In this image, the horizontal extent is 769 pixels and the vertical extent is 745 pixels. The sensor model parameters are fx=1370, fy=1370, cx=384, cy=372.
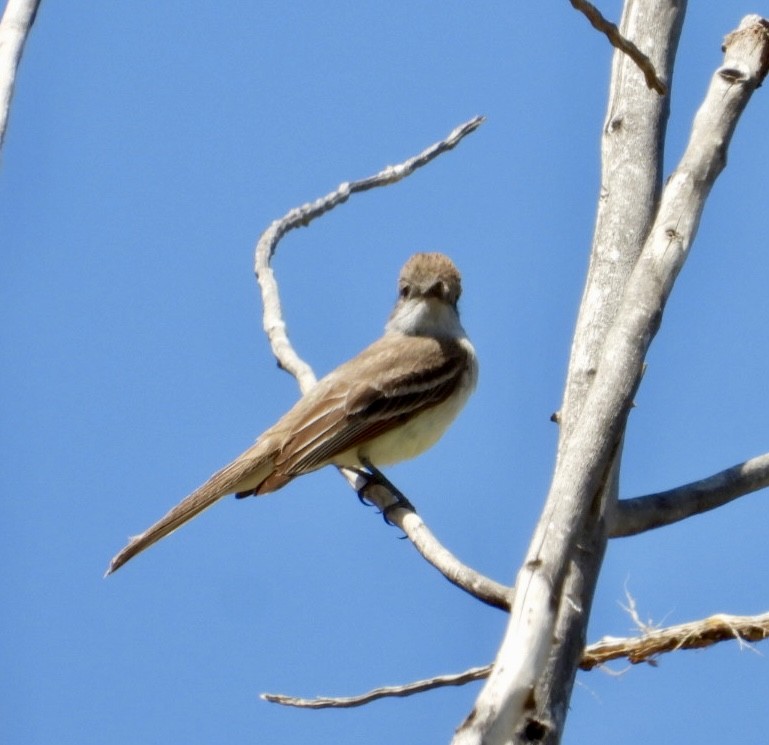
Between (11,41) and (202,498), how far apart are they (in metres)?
3.70

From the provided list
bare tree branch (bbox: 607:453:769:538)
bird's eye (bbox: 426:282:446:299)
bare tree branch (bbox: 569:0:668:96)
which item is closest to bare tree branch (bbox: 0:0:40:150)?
bare tree branch (bbox: 569:0:668:96)

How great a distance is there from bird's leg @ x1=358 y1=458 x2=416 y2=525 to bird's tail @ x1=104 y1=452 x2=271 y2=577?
57 centimetres

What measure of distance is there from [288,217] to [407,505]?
157 centimetres

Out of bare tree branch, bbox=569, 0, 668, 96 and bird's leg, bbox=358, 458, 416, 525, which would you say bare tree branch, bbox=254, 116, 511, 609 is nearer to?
bird's leg, bbox=358, 458, 416, 525

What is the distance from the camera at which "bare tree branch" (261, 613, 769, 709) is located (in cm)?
421

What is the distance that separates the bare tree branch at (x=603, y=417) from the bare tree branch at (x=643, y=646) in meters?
0.60

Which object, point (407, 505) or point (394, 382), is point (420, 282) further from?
point (407, 505)

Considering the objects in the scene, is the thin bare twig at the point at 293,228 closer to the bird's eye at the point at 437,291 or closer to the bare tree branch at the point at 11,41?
the bird's eye at the point at 437,291

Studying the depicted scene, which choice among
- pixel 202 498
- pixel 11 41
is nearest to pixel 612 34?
pixel 11 41

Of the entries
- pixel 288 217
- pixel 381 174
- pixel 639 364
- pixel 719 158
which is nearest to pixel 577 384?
pixel 639 364

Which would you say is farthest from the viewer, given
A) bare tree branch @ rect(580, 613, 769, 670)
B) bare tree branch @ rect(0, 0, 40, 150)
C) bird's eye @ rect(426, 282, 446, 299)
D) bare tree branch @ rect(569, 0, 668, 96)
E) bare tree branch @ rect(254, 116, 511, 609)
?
bird's eye @ rect(426, 282, 446, 299)

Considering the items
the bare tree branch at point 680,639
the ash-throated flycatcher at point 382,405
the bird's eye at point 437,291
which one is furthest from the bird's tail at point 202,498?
the bare tree branch at point 680,639

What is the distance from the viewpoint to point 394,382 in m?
8.20

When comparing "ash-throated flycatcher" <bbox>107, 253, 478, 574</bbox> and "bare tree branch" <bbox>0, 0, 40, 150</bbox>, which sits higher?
"ash-throated flycatcher" <bbox>107, 253, 478, 574</bbox>
